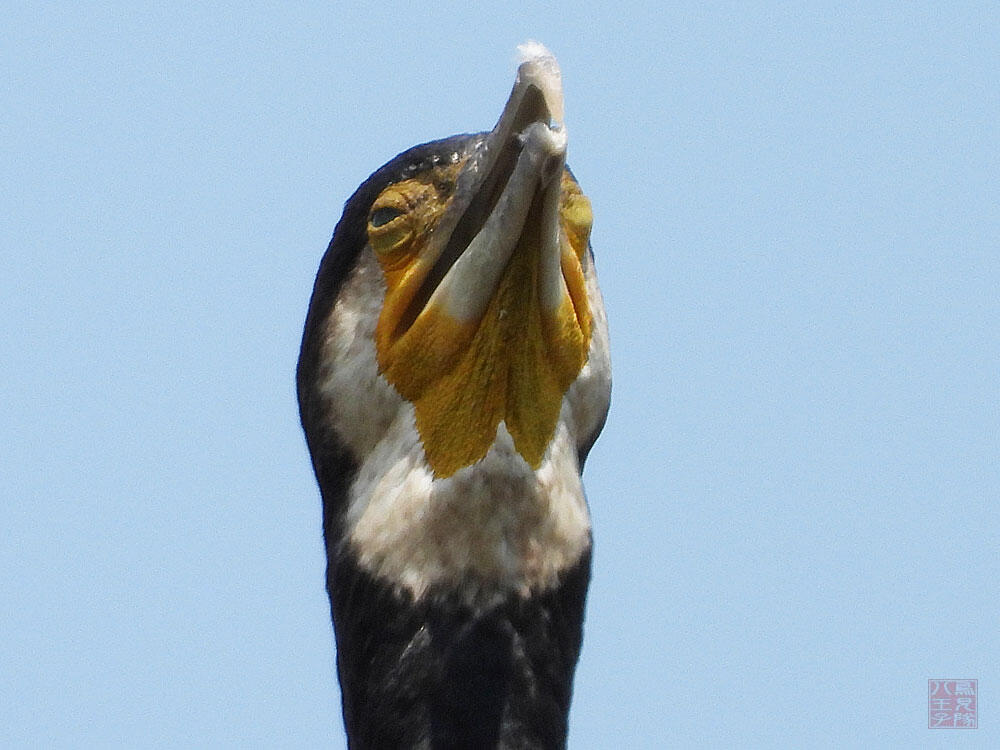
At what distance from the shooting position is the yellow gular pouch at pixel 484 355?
499 centimetres

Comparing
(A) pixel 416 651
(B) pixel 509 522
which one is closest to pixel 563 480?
(B) pixel 509 522

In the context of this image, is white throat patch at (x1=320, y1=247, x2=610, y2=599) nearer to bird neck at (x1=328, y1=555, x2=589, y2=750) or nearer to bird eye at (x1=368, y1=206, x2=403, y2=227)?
bird neck at (x1=328, y1=555, x2=589, y2=750)

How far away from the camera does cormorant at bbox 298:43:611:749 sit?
489 centimetres

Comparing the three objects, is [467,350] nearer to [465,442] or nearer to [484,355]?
[484,355]

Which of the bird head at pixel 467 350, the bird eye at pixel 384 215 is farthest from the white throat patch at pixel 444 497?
the bird eye at pixel 384 215

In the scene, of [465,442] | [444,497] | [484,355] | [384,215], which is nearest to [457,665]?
[444,497]

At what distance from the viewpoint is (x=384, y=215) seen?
5.39 metres

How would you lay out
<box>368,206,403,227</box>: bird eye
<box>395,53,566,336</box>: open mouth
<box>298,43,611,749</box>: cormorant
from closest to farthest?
<box>395,53,566,336</box>: open mouth, <box>298,43,611,749</box>: cormorant, <box>368,206,403,227</box>: bird eye

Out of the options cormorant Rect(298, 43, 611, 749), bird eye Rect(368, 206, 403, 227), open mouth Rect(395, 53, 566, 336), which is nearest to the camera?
open mouth Rect(395, 53, 566, 336)

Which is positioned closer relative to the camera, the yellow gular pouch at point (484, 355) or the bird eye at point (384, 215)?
the yellow gular pouch at point (484, 355)

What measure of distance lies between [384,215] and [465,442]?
797 millimetres

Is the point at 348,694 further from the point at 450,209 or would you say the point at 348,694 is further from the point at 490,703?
the point at 450,209

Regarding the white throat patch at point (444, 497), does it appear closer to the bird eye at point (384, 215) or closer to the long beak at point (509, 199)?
the bird eye at point (384, 215)

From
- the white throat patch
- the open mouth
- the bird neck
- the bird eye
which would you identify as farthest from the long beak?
the bird neck
